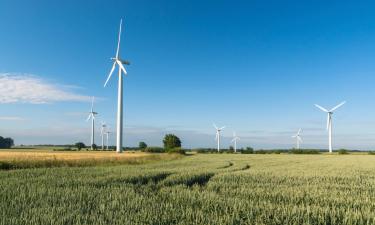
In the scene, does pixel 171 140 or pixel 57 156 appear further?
pixel 171 140

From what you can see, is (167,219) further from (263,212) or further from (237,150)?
(237,150)

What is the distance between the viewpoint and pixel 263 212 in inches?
554

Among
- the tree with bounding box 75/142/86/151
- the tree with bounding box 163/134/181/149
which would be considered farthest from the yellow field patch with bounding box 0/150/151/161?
the tree with bounding box 75/142/86/151

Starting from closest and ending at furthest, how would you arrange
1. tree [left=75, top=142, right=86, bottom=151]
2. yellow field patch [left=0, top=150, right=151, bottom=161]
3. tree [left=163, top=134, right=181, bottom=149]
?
1. yellow field patch [left=0, top=150, right=151, bottom=161]
2. tree [left=163, top=134, right=181, bottom=149]
3. tree [left=75, top=142, right=86, bottom=151]

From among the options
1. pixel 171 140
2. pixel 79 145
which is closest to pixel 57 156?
pixel 171 140

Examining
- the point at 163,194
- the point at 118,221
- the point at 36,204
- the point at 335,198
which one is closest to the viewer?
the point at 118,221

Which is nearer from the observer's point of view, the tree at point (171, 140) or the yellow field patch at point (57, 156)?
the yellow field patch at point (57, 156)

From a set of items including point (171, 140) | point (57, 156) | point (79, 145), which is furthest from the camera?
point (79, 145)

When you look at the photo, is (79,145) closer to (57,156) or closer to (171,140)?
(171,140)

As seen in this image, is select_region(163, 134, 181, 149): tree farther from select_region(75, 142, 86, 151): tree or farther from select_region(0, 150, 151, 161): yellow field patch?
select_region(0, 150, 151, 161): yellow field patch

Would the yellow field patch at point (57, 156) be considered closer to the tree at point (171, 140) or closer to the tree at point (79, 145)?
the tree at point (171, 140)

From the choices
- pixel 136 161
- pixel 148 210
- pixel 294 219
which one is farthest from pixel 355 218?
pixel 136 161

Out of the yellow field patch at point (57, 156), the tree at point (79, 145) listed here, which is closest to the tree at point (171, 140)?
the tree at point (79, 145)

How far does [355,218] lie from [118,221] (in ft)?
24.8
